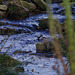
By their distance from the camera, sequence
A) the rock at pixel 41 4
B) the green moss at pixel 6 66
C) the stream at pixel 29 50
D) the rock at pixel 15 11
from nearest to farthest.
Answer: the green moss at pixel 6 66
the stream at pixel 29 50
the rock at pixel 15 11
the rock at pixel 41 4

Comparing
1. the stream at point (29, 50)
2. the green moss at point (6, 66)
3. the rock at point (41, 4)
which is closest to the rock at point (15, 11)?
the stream at point (29, 50)

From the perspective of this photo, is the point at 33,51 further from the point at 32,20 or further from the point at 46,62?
the point at 32,20

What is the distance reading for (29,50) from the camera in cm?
678

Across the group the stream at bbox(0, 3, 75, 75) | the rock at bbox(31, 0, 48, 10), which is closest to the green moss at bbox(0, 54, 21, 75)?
the stream at bbox(0, 3, 75, 75)

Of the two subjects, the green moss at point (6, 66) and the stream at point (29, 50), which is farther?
the stream at point (29, 50)

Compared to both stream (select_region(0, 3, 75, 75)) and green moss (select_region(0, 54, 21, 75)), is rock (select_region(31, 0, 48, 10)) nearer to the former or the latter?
stream (select_region(0, 3, 75, 75))

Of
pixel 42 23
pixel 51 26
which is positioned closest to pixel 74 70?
pixel 51 26

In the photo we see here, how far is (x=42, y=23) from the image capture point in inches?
421

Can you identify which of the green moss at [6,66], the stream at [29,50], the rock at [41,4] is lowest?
the rock at [41,4]

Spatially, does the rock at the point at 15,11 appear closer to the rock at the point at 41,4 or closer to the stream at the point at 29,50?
the stream at the point at 29,50

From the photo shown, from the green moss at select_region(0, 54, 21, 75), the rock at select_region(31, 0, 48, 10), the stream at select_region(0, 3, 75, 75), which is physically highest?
the green moss at select_region(0, 54, 21, 75)

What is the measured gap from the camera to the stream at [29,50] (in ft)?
13.3

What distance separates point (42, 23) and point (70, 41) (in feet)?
29.0

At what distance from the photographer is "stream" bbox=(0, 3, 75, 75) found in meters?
4.05
